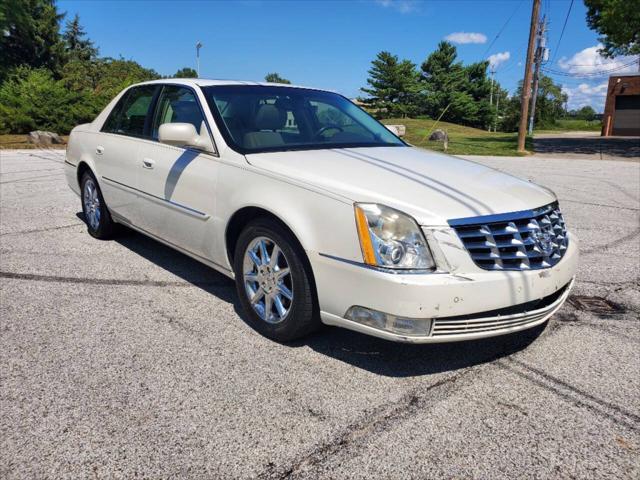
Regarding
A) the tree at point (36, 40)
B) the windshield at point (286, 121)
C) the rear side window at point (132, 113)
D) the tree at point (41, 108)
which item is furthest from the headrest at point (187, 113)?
the tree at point (36, 40)

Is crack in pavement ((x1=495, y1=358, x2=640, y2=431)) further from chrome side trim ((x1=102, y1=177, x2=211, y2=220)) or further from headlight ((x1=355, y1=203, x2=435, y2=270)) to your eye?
chrome side trim ((x1=102, y1=177, x2=211, y2=220))

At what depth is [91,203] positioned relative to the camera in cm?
558

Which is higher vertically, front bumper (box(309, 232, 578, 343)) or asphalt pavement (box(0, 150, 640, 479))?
front bumper (box(309, 232, 578, 343))

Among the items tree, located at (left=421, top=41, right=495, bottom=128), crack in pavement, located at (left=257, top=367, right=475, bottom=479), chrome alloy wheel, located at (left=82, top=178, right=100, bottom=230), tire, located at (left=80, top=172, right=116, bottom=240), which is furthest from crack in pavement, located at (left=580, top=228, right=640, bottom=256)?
tree, located at (left=421, top=41, right=495, bottom=128)

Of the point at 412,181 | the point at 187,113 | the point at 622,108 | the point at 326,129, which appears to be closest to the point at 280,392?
the point at 412,181

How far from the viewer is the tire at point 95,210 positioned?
5336 millimetres

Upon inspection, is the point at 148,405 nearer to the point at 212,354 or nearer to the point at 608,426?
the point at 212,354

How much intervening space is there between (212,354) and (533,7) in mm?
21001

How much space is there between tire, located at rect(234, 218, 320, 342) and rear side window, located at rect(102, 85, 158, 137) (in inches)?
75.4

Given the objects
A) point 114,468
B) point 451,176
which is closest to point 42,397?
point 114,468

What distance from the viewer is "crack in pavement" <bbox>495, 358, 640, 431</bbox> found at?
8.41 feet

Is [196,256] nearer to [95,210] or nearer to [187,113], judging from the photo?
[187,113]

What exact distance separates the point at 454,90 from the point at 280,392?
176 ft

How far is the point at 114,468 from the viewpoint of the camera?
216 centimetres
